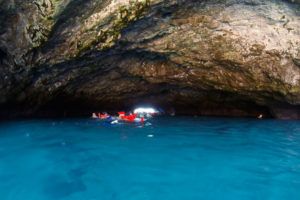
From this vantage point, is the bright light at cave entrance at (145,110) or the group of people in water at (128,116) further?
the bright light at cave entrance at (145,110)

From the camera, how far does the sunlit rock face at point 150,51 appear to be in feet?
36.4

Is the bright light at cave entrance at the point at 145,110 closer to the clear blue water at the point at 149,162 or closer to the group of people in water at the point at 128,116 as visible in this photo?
the group of people in water at the point at 128,116

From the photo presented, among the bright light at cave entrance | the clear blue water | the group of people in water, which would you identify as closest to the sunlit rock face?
the group of people in water

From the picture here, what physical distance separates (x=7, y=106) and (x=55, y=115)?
87.4 inches

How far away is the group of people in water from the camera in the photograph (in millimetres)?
14580

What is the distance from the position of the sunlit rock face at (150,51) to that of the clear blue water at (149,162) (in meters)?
1.81

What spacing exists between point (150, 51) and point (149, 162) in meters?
5.41

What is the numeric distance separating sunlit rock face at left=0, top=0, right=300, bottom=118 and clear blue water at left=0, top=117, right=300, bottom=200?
1.81 m

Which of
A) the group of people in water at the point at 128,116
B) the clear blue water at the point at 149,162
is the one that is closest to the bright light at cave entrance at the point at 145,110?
the group of people in water at the point at 128,116

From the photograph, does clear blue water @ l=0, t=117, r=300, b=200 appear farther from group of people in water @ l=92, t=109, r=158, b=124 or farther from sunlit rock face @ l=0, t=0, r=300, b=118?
A: sunlit rock face @ l=0, t=0, r=300, b=118

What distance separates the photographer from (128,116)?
14984 mm

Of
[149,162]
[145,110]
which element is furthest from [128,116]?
[149,162]

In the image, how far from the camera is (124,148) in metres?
9.63

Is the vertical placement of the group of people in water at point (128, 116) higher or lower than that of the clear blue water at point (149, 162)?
lower
